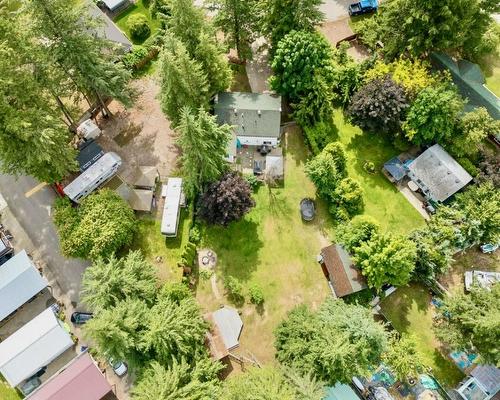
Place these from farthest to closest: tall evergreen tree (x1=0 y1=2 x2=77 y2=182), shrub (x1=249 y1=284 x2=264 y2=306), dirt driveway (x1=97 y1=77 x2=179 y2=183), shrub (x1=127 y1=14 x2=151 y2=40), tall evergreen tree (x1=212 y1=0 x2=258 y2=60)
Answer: shrub (x1=127 y1=14 x2=151 y2=40), dirt driveway (x1=97 y1=77 x2=179 y2=183), tall evergreen tree (x1=212 y1=0 x2=258 y2=60), shrub (x1=249 y1=284 x2=264 y2=306), tall evergreen tree (x1=0 y1=2 x2=77 y2=182)

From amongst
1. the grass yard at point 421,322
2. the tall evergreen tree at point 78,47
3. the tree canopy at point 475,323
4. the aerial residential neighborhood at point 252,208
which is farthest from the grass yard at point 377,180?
the tall evergreen tree at point 78,47

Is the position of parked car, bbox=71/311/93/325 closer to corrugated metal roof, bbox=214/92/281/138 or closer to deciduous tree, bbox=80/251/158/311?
deciduous tree, bbox=80/251/158/311

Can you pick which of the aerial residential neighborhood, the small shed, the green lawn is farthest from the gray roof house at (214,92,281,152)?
the green lawn

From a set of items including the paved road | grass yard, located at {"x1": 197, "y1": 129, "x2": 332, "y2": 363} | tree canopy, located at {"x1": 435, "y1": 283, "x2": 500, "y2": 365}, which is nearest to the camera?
tree canopy, located at {"x1": 435, "y1": 283, "x2": 500, "y2": 365}

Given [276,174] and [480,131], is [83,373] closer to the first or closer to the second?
[276,174]

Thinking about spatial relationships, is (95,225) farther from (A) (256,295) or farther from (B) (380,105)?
(B) (380,105)

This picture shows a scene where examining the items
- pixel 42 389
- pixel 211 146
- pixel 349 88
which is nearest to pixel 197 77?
pixel 211 146

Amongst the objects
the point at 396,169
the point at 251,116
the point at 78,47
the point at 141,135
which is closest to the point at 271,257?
the point at 251,116

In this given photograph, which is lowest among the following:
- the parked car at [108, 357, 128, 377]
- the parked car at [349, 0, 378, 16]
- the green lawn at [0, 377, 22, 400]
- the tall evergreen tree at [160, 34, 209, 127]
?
the parked car at [108, 357, 128, 377]
